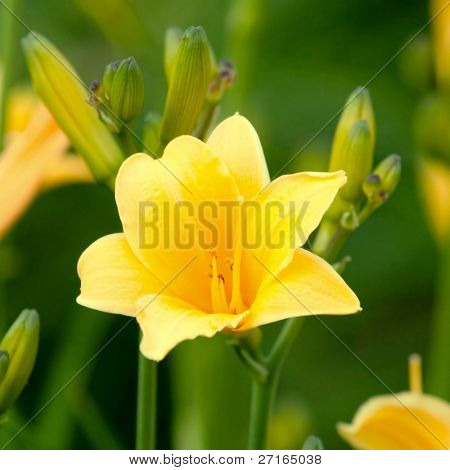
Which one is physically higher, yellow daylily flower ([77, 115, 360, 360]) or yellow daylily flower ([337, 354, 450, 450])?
yellow daylily flower ([77, 115, 360, 360])

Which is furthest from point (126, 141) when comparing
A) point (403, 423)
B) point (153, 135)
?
point (403, 423)

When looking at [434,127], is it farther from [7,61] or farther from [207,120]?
[7,61]

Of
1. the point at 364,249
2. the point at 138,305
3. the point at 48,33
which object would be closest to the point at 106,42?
the point at 48,33

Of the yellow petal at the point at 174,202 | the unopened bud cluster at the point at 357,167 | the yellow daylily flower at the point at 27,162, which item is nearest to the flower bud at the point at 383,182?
the unopened bud cluster at the point at 357,167

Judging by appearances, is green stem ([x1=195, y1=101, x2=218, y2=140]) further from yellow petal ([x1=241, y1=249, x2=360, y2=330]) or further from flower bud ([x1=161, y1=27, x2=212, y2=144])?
yellow petal ([x1=241, y1=249, x2=360, y2=330])

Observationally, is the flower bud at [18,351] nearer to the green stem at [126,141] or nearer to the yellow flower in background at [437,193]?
the green stem at [126,141]

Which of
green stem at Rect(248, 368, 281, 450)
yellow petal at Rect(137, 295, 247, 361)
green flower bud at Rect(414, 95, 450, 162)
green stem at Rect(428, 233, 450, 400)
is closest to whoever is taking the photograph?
yellow petal at Rect(137, 295, 247, 361)

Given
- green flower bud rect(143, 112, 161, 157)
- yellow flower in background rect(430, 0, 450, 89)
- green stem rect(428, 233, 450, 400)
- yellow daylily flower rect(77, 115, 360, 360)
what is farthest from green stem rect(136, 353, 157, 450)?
yellow flower in background rect(430, 0, 450, 89)

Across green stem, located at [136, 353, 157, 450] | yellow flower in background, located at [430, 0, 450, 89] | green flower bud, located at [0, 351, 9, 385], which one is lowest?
green stem, located at [136, 353, 157, 450]
